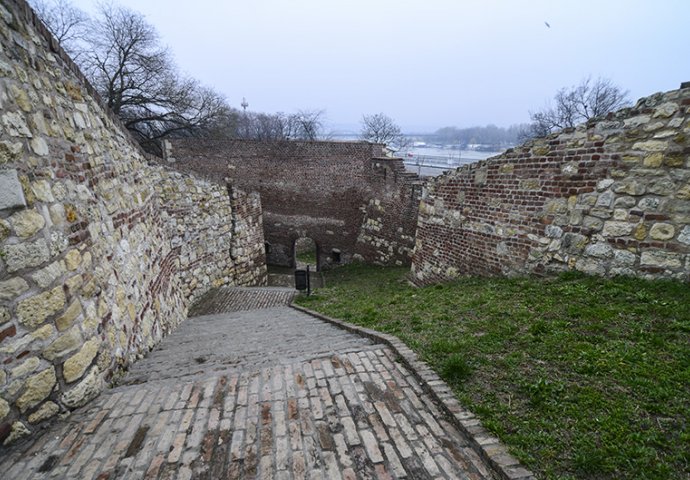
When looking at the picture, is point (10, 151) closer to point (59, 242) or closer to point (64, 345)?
point (59, 242)

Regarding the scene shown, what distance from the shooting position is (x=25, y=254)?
248 centimetres

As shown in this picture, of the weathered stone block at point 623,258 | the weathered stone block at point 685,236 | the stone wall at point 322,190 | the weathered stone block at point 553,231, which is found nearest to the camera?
the weathered stone block at point 685,236

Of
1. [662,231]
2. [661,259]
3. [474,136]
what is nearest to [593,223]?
[662,231]

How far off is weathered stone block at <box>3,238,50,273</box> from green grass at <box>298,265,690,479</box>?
11.1 feet

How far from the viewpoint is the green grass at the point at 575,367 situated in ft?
7.24

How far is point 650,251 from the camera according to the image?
173 inches

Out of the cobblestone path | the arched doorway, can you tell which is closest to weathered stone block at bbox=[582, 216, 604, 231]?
the cobblestone path

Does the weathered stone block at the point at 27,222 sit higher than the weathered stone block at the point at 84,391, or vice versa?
the weathered stone block at the point at 27,222

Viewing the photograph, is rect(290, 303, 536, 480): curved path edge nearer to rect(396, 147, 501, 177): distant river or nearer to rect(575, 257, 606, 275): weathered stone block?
→ rect(575, 257, 606, 275): weathered stone block

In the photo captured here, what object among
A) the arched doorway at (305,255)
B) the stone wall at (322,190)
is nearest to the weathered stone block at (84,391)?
A: the stone wall at (322,190)

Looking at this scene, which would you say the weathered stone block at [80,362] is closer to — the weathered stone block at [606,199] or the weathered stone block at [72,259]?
the weathered stone block at [72,259]

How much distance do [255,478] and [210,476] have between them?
288 mm

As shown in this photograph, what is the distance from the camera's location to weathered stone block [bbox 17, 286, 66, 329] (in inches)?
96.0

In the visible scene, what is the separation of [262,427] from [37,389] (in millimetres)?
1635
